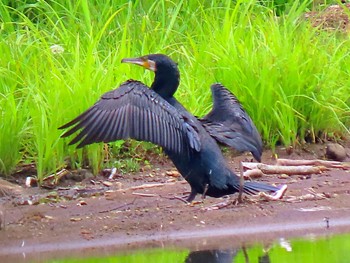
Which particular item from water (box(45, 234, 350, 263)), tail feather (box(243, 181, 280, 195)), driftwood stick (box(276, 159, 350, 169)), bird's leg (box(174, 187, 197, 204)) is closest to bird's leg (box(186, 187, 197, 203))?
bird's leg (box(174, 187, 197, 204))

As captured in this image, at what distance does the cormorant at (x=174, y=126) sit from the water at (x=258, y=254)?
743 millimetres

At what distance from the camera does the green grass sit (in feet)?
26.6

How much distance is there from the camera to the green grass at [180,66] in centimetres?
810

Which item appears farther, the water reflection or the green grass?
the green grass

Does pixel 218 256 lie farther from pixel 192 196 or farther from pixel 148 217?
pixel 192 196

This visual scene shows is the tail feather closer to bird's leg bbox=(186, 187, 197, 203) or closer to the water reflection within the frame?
bird's leg bbox=(186, 187, 197, 203)

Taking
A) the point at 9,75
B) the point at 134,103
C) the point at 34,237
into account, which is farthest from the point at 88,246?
the point at 9,75

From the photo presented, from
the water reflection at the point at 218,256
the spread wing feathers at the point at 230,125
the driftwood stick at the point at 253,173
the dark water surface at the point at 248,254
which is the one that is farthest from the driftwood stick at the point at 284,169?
the water reflection at the point at 218,256

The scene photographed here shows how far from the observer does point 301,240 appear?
6871mm

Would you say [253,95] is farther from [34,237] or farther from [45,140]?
[34,237]

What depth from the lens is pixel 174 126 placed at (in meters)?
7.09

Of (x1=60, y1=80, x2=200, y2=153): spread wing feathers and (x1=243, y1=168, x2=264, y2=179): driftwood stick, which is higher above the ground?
(x1=60, y1=80, x2=200, y2=153): spread wing feathers

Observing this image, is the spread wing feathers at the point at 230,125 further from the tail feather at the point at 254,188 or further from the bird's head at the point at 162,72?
the bird's head at the point at 162,72

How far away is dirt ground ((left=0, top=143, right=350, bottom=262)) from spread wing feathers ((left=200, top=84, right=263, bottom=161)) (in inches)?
15.3
